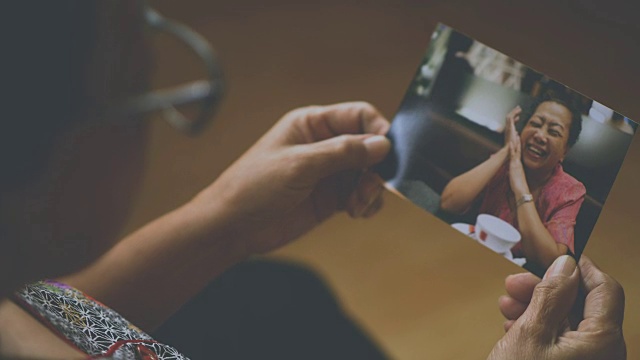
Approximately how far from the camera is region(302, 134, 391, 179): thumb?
3.39 ft

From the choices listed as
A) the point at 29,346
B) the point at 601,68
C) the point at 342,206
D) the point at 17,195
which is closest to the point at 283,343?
the point at 342,206

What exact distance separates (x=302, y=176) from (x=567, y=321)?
16.5 inches

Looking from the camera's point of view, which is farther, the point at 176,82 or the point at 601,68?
the point at 176,82

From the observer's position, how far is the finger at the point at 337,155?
1.03m

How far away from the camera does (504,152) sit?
0.97 metres

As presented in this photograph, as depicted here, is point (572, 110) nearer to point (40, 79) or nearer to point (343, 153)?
point (343, 153)

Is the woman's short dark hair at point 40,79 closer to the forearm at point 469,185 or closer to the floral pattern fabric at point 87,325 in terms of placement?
the floral pattern fabric at point 87,325

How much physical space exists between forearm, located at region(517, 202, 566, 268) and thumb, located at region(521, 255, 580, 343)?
14mm

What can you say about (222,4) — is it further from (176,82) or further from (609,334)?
(609,334)

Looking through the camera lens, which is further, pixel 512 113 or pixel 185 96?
pixel 512 113

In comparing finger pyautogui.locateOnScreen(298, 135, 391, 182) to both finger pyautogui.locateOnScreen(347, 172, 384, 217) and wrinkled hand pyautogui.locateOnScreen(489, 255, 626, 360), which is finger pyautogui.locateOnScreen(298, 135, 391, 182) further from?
wrinkled hand pyautogui.locateOnScreen(489, 255, 626, 360)

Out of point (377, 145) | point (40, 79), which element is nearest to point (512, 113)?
point (377, 145)

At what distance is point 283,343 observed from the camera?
1.25 m

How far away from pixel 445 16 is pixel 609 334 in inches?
47.1
